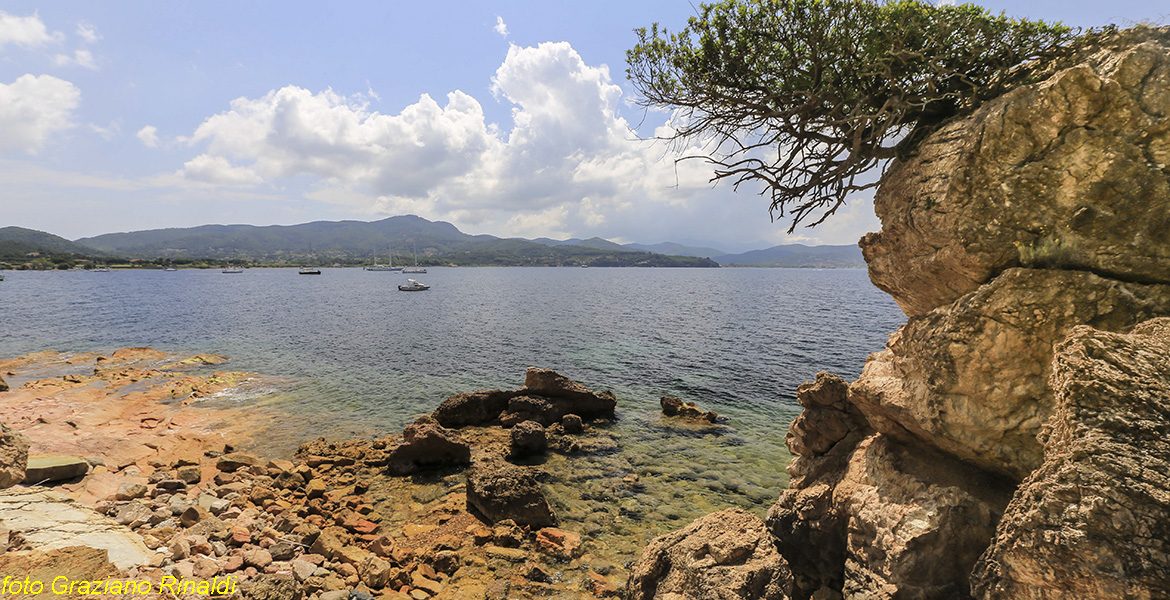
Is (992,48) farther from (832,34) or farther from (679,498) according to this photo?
(679,498)

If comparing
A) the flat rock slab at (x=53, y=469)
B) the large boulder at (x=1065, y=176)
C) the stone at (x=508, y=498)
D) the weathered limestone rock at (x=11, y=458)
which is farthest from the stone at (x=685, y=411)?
the weathered limestone rock at (x=11, y=458)

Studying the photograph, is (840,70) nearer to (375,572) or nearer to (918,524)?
(918,524)

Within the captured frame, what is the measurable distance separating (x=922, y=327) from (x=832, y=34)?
634cm

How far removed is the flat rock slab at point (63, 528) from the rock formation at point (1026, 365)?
916cm

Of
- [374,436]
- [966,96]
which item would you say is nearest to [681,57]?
[966,96]

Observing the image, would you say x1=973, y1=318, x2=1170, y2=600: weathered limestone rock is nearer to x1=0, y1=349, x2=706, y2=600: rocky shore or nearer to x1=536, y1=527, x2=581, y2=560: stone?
x1=0, y1=349, x2=706, y2=600: rocky shore

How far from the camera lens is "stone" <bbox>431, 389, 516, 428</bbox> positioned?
22.2 metres

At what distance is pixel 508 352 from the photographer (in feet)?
135

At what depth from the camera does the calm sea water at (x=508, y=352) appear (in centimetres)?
2112

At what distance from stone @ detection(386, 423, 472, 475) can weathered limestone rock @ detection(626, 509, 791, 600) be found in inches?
408

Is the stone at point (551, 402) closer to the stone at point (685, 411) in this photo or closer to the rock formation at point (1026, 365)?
the stone at point (685, 411)

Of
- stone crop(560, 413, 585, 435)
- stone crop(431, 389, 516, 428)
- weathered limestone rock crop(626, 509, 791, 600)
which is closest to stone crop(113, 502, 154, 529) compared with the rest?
weathered limestone rock crop(626, 509, 791, 600)

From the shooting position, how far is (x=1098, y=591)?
4488 millimetres

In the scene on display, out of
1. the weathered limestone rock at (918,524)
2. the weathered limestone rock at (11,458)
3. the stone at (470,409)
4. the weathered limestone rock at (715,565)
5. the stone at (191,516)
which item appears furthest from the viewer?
the stone at (470,409)
